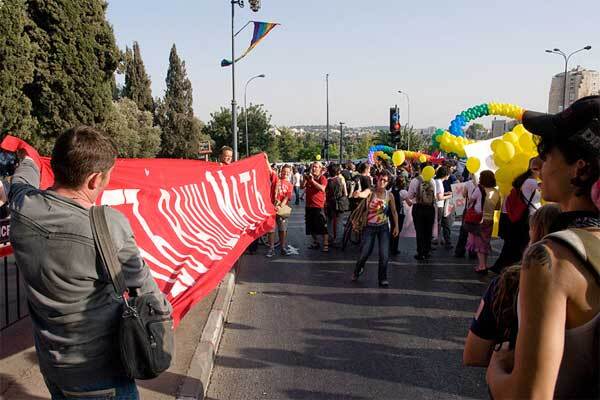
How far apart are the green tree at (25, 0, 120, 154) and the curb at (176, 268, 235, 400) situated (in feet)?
61.4

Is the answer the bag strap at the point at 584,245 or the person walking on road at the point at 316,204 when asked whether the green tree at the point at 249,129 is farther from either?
the bag strap at the point at 584,245

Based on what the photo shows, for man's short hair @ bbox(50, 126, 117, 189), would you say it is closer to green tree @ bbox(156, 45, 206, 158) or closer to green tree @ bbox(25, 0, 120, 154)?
green tree @ bbox(25, 0, 120, 154)

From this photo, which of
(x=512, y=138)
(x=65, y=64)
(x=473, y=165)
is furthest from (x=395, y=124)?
(x=65, y=64)

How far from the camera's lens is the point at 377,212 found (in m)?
7.65

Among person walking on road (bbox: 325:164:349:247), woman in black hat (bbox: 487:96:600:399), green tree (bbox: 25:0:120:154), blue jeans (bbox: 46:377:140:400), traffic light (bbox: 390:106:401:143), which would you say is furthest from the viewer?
traffic light (bbox: 390:106:401:143)

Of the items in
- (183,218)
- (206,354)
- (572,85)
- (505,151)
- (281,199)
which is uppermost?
(572,85)

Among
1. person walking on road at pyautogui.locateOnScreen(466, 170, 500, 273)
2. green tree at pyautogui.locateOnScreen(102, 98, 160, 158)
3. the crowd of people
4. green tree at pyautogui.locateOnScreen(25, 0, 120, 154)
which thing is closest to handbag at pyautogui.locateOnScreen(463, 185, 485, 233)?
person walking on road at pyautogui.locateOnScreen(466, 170, 500, 273)

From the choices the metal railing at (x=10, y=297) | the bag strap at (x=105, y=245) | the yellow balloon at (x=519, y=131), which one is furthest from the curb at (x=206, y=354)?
the yellow balloon at (x=519, y=131)

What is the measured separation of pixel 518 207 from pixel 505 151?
1352 mm

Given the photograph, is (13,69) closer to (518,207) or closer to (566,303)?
(518,207)

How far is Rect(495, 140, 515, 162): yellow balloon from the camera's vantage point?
25.8 feet

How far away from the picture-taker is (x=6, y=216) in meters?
4.45

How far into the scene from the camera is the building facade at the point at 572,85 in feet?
125

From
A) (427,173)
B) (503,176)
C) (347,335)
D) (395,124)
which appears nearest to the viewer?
(347,335)
